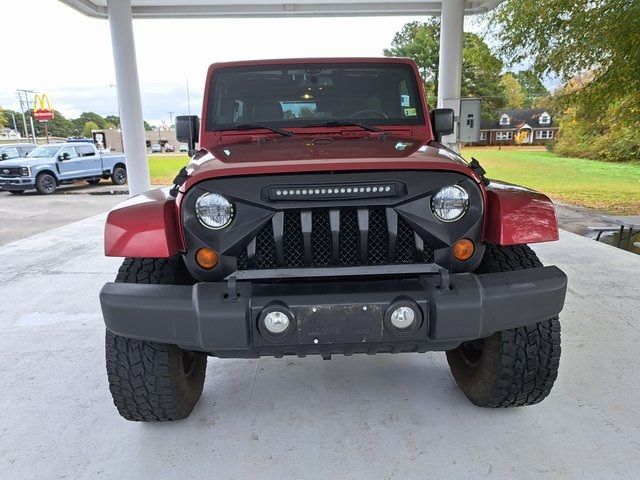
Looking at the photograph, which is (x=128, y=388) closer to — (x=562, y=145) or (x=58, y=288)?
(x=58, y=288)

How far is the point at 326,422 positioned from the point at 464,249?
3.61 ft

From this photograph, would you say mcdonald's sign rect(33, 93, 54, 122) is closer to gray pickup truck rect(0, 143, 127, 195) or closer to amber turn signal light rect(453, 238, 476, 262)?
gray pickup truck rect(0, 143, 127, 195)

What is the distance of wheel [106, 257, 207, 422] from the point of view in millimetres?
2141

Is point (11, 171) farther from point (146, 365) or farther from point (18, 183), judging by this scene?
point (146, 365)

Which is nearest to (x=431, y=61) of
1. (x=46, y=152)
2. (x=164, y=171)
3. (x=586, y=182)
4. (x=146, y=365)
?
(x=586, y=182)

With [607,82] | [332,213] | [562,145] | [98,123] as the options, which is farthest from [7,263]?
[98,123]

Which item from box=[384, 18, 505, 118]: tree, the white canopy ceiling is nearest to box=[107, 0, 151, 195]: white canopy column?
the white canopy ceiling

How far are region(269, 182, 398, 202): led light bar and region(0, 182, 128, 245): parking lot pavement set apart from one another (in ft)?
24.1

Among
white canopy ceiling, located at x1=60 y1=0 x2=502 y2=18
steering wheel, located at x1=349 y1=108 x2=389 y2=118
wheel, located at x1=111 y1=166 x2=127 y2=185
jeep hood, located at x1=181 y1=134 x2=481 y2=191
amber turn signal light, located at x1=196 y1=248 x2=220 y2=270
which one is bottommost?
wheel, located at x1=111 y1=166 x2=127 y2=185

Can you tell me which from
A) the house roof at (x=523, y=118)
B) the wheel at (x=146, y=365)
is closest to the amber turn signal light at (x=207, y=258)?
the wheel at (x=146, y=365)

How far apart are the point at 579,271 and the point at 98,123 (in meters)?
92.0

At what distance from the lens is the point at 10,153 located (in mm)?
17172

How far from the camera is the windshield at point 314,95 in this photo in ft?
9.77

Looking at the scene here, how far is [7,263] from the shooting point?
564cm
